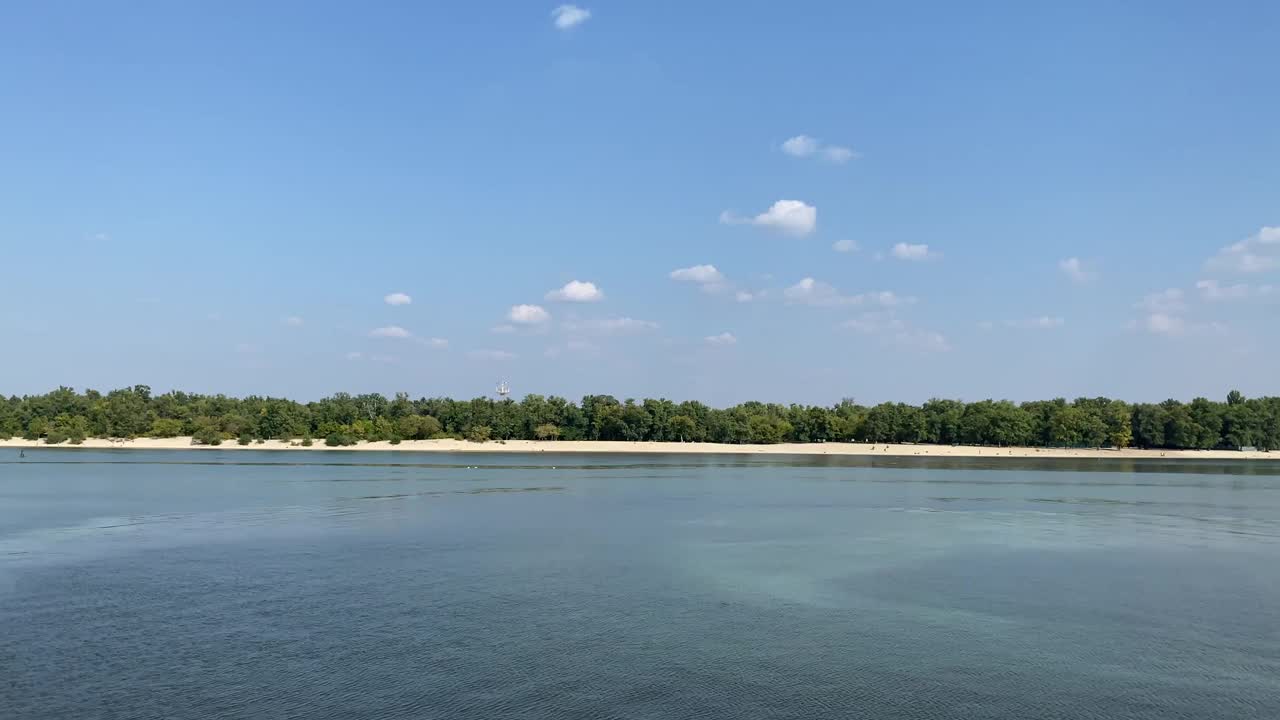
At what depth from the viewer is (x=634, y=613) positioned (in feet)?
101

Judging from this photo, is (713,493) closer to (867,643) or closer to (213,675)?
(867,643)

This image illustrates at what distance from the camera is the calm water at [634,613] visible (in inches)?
851

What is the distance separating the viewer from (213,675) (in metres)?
22.9

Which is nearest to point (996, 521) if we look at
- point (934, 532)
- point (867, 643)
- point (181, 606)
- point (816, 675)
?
point (934, 532)

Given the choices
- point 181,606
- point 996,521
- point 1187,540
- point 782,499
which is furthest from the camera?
point 782,499

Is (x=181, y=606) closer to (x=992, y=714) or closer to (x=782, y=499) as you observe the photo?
(x=992, y=714)

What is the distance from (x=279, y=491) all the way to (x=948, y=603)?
6951 cm

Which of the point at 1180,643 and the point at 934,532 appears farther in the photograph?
the point at 934,532

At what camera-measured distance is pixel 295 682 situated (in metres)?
22.4

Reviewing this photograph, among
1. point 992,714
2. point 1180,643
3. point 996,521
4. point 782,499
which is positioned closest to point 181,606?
point 992,714

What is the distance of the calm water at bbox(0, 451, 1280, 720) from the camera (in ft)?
70.9

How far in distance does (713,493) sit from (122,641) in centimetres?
6442

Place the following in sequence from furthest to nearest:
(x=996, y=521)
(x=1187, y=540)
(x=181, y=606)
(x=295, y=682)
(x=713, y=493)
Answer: (x=713, y=493) < (x=996, y=521) < (x=1187, y=540) < (x=181, y=606) < (x=295, y=682)

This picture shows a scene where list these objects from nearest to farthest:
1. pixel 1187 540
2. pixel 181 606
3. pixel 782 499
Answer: pixel 181 606 → pixel 1187 540 → pixel 782 499
